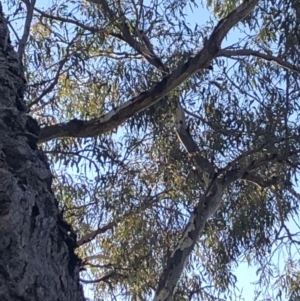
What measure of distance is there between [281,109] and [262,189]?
0.80 m

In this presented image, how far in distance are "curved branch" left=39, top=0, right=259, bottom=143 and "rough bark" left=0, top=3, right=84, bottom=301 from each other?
107 inches

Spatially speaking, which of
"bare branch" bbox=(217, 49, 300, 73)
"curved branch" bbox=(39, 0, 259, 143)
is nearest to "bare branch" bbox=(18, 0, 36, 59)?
"curved branch" bbox=(39, 0, 259, 143)

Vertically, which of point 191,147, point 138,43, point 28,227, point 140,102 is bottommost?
point 28,227

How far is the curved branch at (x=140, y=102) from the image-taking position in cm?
484

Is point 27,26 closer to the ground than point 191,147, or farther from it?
closer to the ground

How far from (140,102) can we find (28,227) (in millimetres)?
3332

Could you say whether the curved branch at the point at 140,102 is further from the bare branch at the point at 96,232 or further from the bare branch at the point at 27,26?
the bare branch at the point at 96,232

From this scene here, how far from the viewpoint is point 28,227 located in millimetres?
1642

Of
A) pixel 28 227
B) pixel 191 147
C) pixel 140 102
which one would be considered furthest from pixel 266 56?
pixel 28 227

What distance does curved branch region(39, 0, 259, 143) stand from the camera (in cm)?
484

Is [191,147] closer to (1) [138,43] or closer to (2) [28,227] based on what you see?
(1) [138,43]

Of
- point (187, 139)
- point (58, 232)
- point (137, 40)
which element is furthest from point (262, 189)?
point (58, 232)

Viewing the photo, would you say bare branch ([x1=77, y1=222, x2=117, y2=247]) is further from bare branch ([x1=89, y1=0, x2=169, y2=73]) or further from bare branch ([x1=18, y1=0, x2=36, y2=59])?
bare branch ([x1=18, y1=0, x2=36, y2=59])

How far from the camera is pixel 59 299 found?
1.62m
